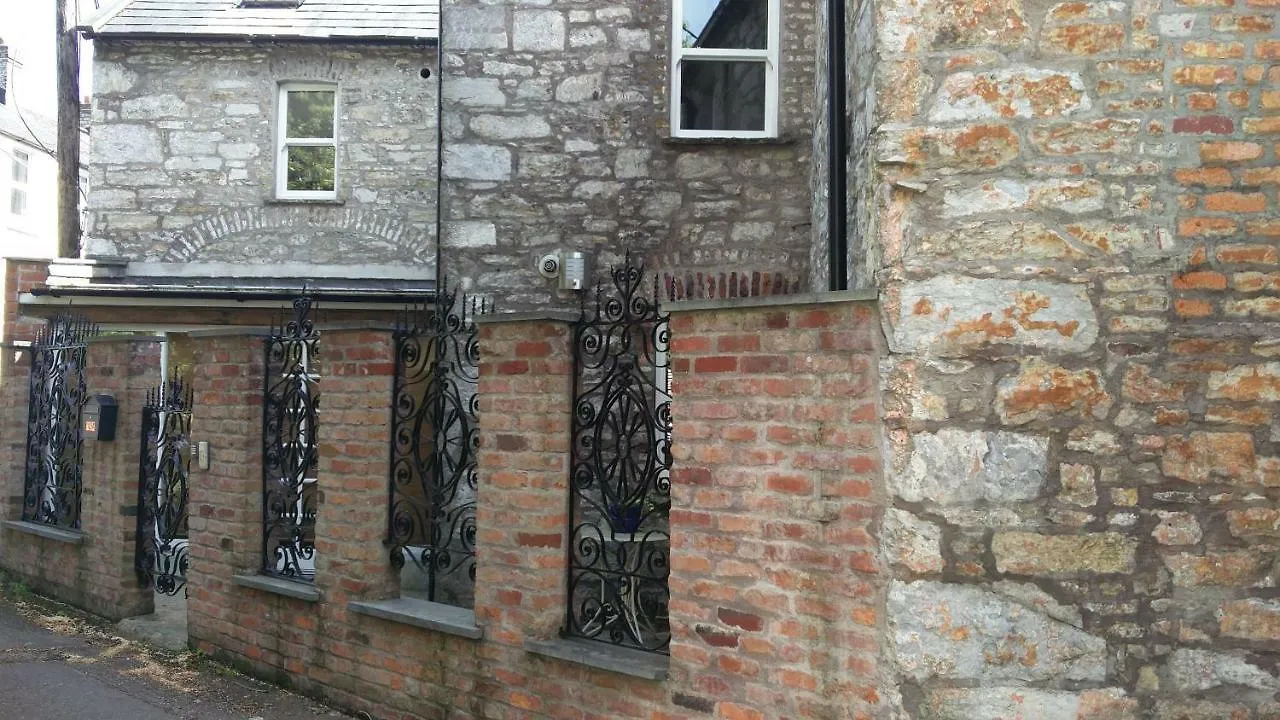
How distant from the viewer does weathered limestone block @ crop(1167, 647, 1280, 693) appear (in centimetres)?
327

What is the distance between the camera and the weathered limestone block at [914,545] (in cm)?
337

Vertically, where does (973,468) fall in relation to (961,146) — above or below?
below

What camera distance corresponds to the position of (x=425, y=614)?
4.90m

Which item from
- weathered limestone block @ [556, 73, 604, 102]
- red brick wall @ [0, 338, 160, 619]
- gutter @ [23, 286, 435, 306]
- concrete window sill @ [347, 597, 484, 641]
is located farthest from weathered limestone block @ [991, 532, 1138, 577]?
gutter @ [23, 286, 435, 306]

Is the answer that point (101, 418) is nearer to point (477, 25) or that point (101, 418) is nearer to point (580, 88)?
point (477, 25)

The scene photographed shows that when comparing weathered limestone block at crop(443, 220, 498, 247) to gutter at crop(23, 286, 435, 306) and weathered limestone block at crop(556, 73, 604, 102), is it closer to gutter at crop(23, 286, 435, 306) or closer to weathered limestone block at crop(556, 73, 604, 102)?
weathered limestone block at crop(556, 73, 604, 102)

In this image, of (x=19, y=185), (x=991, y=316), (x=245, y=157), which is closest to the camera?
(x=991, y=316)

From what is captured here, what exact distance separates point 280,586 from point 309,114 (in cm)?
802

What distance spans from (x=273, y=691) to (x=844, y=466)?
3.53 m

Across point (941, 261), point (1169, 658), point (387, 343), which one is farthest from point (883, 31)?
point (387, 343)

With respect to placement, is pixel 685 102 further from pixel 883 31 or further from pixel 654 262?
pixel 883 31

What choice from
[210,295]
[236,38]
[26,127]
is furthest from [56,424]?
[26,127]

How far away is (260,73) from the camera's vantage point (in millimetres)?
12102

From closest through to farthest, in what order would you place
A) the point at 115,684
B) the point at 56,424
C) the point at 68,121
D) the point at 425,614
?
the point at 425,614 < the point at 115,684 < the point at 56,424 < the point at 68,121
